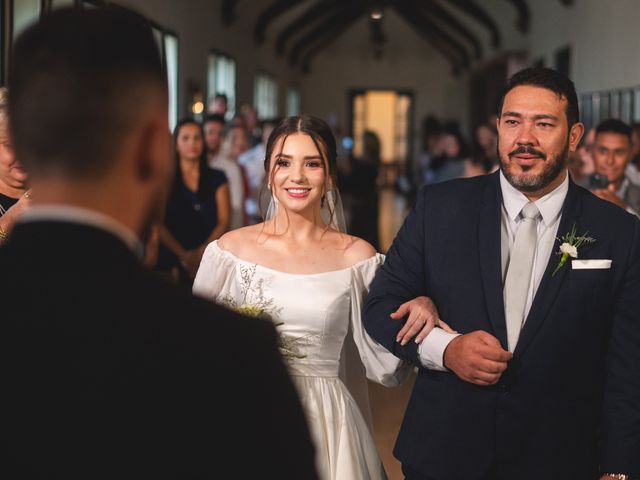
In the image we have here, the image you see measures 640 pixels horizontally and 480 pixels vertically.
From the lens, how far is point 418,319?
2197mm

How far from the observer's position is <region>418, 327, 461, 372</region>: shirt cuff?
2.15 meters

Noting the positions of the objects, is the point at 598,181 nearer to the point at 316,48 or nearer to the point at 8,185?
the point at 8,185

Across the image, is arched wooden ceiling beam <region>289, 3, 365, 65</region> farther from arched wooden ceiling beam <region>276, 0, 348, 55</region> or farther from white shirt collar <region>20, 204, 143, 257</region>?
white shirt collar <region>20, 204, 143, 257</region>

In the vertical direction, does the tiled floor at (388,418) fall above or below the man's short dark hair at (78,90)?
below

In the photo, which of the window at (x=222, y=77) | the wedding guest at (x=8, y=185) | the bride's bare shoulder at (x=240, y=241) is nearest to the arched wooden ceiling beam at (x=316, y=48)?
the window at (x=222, y=77)

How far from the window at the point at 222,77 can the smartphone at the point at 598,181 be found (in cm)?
936

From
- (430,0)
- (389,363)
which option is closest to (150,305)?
(389,363)

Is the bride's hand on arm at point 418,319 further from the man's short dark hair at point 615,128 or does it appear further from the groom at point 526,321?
the man's short dark hair at point 615,128

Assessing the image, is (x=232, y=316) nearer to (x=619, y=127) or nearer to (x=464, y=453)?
(x=464, y=453)

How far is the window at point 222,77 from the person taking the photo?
13.8 m

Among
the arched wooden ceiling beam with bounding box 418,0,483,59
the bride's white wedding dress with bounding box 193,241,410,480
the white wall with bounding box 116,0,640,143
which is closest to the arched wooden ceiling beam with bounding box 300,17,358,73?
the white wall with bounding box 116,0,640,143

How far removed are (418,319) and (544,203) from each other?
0.43 meters

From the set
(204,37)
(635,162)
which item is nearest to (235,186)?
(635,162)

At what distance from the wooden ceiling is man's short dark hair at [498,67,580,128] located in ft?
46.6
